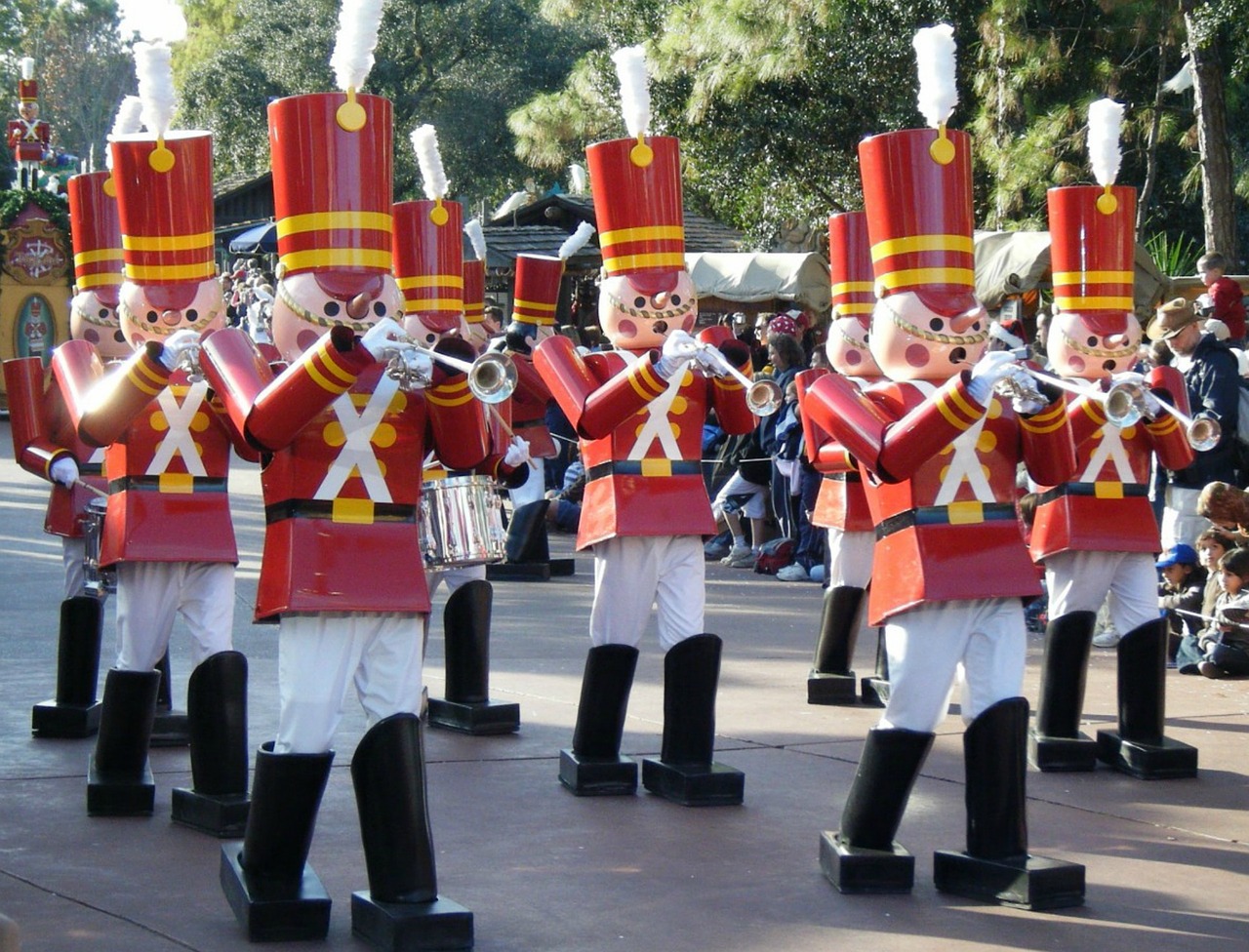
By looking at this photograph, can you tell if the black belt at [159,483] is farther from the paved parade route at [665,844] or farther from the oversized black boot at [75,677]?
the oversized black boot at [75,677]

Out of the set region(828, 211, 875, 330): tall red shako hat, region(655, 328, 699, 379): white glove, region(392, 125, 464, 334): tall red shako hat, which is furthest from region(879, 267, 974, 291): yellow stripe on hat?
region(392, 125, 464, 334): tall red shako hat

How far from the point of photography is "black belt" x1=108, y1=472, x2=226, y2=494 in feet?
19.9

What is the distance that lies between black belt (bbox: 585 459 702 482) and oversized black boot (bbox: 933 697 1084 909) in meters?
1.73

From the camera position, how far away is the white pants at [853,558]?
8320 millimetres

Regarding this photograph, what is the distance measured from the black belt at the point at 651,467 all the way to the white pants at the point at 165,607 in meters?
1.41

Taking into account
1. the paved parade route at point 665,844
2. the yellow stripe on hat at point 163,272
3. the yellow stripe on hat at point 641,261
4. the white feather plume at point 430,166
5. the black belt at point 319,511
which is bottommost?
the paved parade route at point 665,844

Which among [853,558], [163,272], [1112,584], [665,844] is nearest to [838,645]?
[853,558]

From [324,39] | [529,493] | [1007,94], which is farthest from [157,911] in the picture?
[324,39]

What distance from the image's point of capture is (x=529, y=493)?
Result: 12.3m

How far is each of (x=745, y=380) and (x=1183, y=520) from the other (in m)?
4.54

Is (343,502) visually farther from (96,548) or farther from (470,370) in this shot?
(96,548)

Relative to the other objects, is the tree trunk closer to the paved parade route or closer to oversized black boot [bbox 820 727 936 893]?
the paved parade route

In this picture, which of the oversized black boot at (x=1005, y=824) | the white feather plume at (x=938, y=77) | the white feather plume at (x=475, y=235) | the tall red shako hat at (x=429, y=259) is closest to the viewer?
the oversized black boot at (x=1005, y=824)

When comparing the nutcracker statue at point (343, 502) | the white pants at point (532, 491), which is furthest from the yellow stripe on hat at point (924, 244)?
the white pants at point (532, 491)
